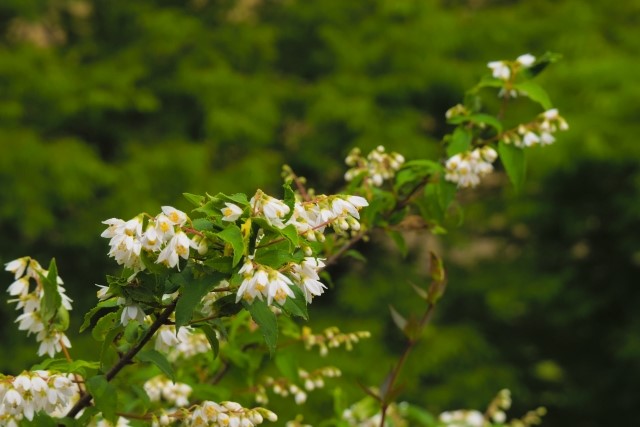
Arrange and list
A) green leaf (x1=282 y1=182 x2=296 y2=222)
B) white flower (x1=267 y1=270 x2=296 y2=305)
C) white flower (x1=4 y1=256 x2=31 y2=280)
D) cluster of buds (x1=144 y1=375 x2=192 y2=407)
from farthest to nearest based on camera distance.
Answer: cluster of buds (x1=144 y1=375 x2=192 y2=407), white flower (x1=4 y1=256 x2=31 y2=280), green leaf (x1=282 y1=182 x2=296 y2=222), white flower (x1=267 y1=270 x2=296 y2=305)

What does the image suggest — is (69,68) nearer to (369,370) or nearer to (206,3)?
(206,3)

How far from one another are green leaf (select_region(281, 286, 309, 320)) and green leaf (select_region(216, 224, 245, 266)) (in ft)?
0.35

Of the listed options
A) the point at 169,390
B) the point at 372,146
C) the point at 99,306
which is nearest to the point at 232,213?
the point at 99,306

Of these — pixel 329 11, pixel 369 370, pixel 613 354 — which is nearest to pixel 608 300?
pixel 613 354

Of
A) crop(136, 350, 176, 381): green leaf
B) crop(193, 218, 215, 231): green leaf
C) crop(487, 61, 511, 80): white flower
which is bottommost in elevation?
crop(136, 350, 176, 381): green leaf

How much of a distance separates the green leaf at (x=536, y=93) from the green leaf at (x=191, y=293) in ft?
3.54

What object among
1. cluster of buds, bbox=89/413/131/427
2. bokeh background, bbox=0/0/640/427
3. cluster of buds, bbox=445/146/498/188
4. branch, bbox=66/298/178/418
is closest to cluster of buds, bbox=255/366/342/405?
cluster of buds, bbox=89/413/131/427

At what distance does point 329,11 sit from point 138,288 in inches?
325

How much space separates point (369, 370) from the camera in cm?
757

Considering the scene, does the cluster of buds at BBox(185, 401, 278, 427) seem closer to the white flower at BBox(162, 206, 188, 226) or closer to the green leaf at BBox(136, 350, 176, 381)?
the green leaf at BBox(136, 350, 176, 381)

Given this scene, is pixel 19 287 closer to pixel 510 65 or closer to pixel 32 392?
pixel 32 392

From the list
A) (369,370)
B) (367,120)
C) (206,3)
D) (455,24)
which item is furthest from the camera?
(206,3)

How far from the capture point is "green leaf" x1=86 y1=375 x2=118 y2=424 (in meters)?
1.62

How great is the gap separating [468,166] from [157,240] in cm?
100
